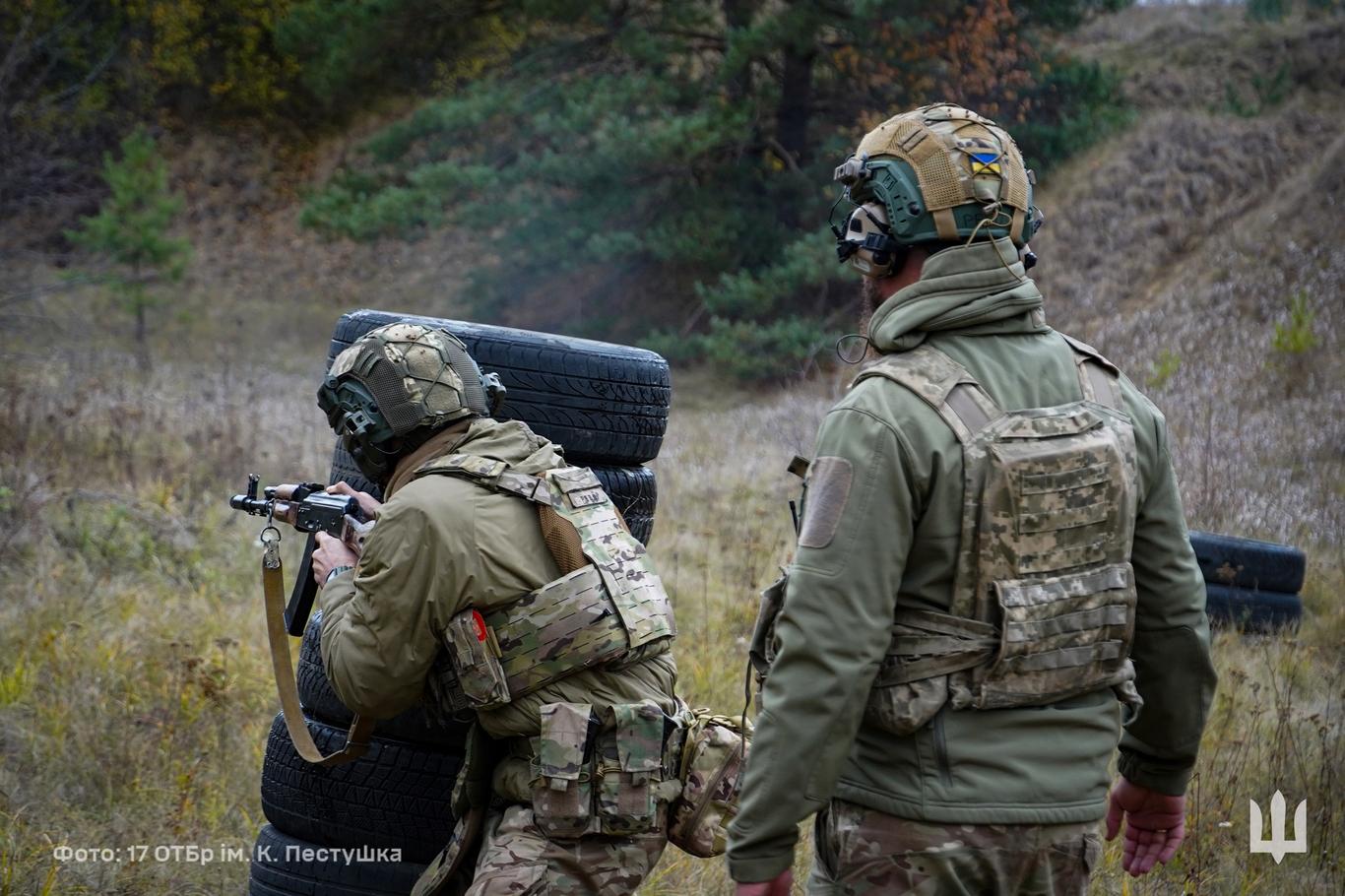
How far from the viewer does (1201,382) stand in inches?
453

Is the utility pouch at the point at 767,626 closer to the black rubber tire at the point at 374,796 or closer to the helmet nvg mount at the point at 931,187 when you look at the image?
the helmet nvg mount at the point at 931,187

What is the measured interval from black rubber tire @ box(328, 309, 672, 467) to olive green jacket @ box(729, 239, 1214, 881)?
1.57 m

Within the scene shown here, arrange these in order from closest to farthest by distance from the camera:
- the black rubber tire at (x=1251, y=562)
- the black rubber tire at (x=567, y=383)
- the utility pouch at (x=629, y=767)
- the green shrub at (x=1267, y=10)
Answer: the utility pouch at (x=629, y=767) → the black rubber tire at (x=567, y=383) → the black rubber tire at (x=1251, y=562) → the green shrub at (x=1267, y=10)

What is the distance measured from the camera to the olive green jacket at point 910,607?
2.17 m

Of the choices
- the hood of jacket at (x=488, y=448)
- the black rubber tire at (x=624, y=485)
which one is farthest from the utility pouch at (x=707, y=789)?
the black rubber tire at (x=624, y=485)

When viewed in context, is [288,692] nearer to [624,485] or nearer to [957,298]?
[624,485]

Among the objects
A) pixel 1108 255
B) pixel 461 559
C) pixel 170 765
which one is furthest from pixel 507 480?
pixel 1108 255

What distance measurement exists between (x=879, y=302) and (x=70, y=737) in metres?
4.05

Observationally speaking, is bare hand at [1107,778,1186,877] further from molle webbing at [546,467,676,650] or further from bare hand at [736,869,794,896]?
molle webbing at [546,467,676,650]

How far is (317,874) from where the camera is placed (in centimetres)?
367

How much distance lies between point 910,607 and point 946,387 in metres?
0.41

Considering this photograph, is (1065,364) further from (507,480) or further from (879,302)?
(507,480)

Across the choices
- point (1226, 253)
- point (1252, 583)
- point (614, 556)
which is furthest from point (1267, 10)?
point (614, 556)

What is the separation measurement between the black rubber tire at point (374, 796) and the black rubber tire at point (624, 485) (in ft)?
2.49
